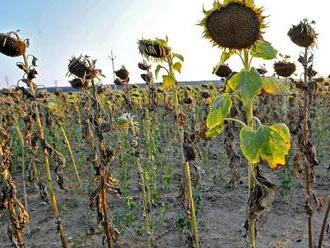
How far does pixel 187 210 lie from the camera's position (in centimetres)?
383

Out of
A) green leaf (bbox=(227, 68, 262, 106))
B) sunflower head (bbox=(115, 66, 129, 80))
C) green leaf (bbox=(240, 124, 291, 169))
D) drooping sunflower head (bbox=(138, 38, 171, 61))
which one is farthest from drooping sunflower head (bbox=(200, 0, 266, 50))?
sunflower head (bbox=(115, 66, 129, 80))

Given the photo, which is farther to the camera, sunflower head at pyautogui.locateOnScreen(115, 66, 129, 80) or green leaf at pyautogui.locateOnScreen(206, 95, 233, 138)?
sunflower head at pyautogui.locateOnScreen(115, 66, 129, 80)

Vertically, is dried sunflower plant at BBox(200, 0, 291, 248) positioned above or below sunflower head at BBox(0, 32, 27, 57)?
below

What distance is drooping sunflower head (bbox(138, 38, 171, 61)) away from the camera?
3.39 metres

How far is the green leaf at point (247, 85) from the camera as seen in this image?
198 centimetres

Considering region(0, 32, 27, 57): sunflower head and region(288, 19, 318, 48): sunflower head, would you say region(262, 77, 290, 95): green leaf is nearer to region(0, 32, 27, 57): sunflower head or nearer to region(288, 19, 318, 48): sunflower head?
region(288, 19, 318, 48): sunflower head

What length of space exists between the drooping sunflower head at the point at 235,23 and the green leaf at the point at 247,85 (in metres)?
→ 0.17

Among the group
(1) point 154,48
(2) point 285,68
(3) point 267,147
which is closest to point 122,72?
(2) point 285,68

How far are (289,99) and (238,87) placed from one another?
9.46 metres

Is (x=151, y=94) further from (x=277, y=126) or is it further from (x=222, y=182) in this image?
(x=277, y=126)

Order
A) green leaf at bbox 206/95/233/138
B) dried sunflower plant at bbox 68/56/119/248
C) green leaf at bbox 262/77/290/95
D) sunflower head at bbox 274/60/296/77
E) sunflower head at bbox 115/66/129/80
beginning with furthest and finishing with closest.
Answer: sunflower head at bbox 115/66/129/80 < sunflower head at bbox 274/60/296/77 < dried sunflower plant at bbox 68/56/119/248 < green leaf at bbox 262/77/290/95 < green leaf at bbox 206/95/233/138

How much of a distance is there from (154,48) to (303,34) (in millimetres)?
1186

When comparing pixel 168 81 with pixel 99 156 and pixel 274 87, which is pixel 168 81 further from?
pixel 274 87

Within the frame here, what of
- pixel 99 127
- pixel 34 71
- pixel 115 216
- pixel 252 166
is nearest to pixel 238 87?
pixel 252 166
